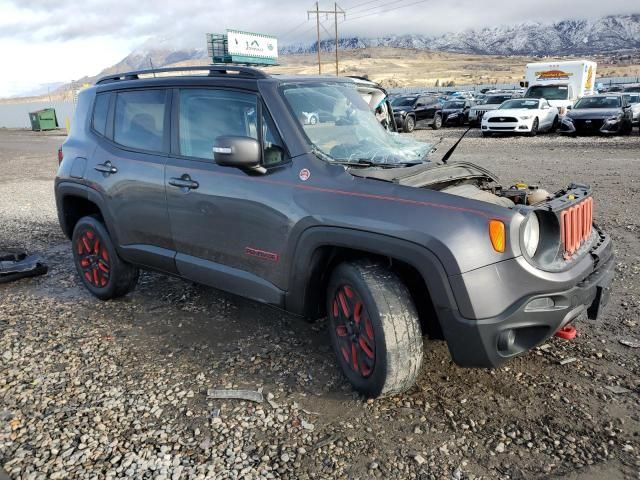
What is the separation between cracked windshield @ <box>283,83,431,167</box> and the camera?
346cm

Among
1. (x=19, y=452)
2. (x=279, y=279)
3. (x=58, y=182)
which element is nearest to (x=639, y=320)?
(x=279, y=279)

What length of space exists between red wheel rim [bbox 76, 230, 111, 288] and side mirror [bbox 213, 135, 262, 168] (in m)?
2.08

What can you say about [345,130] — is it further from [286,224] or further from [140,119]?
[140,119]

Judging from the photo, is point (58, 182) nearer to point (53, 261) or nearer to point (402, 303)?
point (53, 261)

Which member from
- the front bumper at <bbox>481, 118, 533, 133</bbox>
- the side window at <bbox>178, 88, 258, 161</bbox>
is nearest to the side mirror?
the side window at <bbox>178, 88, 258, 161</bbox>

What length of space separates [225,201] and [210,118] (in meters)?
0.65

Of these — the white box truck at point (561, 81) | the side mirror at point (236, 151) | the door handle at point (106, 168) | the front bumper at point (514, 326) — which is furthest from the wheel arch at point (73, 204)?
the white box truck at point (561, 81)

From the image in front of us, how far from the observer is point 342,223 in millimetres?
3025

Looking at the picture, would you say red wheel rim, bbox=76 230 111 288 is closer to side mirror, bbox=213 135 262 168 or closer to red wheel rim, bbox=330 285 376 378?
side mirror, bbox=213 135 262 168

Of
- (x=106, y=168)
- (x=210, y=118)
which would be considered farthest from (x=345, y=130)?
(x=106, y=168)

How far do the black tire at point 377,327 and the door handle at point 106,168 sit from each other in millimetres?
2222

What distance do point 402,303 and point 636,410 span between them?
4.62 feet

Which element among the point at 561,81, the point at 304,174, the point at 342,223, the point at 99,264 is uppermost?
the point at 561,81

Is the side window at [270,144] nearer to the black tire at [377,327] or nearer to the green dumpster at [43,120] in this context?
the black tire at [377,327]
